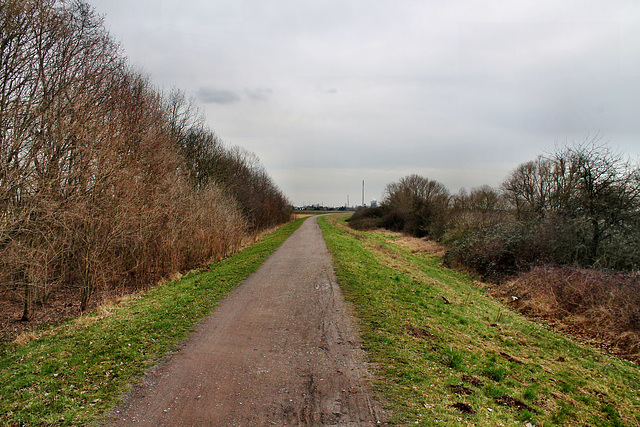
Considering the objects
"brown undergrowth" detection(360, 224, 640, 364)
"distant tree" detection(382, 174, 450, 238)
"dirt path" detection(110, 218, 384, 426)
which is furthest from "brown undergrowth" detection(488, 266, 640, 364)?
"distant tree" detection(382, 174, 450, 238)

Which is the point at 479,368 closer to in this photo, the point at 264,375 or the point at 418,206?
the point at 264,375

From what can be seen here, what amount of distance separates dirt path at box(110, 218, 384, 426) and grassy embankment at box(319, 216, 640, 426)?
54 centimetres

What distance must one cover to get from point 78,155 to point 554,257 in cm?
1911

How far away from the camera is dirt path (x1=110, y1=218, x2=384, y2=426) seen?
4223 mm

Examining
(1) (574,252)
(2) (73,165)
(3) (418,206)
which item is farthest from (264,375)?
(3) (418,206)

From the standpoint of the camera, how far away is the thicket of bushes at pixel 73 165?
940cm

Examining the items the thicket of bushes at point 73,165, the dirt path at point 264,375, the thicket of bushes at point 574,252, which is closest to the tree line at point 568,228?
the thicket of bushes at point 574,252

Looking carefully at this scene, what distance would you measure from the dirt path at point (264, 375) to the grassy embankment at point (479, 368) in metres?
0.54

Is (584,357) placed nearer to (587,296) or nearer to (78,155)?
(587,296)

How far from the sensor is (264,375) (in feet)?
17.0

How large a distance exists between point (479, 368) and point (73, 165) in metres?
11.4

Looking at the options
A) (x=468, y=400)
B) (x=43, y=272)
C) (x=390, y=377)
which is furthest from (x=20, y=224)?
(x=468, y=400)

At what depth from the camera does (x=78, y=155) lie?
34.4ft

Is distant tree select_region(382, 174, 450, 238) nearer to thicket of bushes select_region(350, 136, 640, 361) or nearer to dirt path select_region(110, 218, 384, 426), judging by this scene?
thicket of bushes select_region(350, 136, 640, 361)
